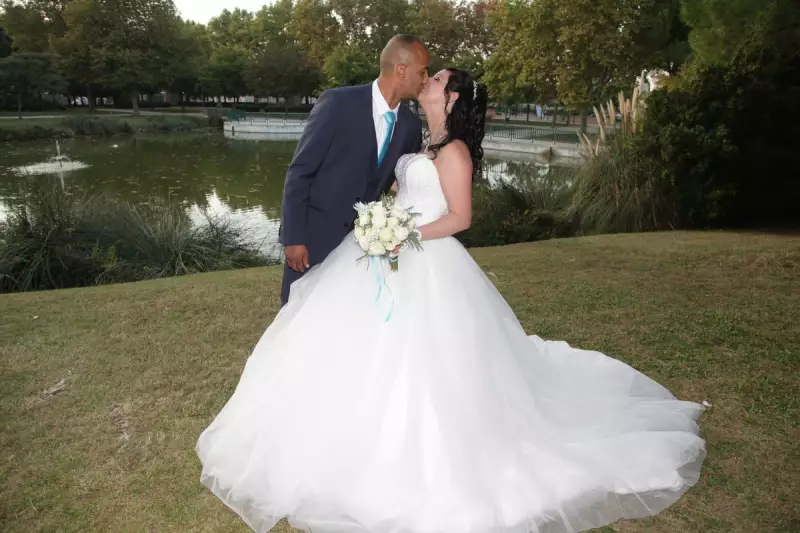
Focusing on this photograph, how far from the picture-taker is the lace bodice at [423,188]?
3305mm

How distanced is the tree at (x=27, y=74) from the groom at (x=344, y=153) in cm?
5135

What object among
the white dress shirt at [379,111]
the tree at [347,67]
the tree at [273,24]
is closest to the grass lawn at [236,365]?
the white dress shirt at [379,111]

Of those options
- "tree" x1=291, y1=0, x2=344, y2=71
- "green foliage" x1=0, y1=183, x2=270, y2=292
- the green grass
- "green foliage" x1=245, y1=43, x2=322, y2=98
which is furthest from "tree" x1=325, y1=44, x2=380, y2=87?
"green foliage" x1=0, y1=183, x2=270, y2=292

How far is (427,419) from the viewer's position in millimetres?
2988

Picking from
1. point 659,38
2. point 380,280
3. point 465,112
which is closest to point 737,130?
point 465,112

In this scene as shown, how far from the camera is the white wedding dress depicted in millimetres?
2822

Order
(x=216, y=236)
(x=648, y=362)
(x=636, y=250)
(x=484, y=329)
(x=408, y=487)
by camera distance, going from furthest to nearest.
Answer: (x=216, y=236) → (x=636, y=250) → (x=648, y=362) → (x=484, y=329) → (x=408, y=487)

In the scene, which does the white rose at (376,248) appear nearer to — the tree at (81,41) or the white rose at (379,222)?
the white rose at (379,222)

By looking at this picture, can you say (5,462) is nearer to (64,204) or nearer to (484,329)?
(484,329)

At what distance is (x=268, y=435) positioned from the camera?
3.13 m

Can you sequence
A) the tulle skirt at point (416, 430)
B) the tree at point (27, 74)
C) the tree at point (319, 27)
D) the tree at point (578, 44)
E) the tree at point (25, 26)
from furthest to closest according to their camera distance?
the tree at point (319, 27) < the tree at point (25, 26) < the tree at point (27, 74) < the tree at point (578, 44) < the tulle skirt at point (416, 430)

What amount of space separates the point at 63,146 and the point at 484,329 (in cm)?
3742

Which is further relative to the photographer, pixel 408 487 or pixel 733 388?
pixel 733 388

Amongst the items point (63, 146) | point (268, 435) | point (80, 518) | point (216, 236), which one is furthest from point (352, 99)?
point (63, 146)
